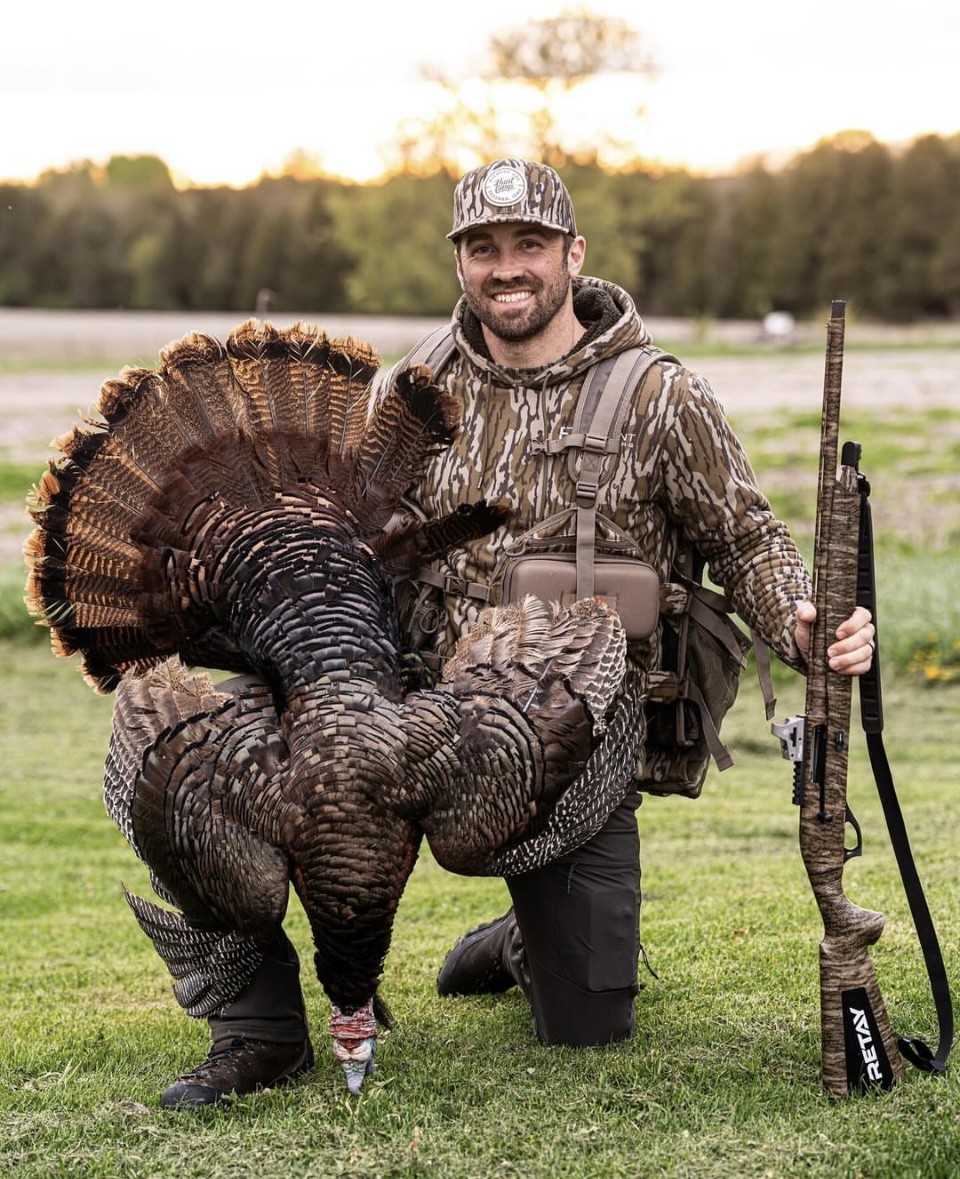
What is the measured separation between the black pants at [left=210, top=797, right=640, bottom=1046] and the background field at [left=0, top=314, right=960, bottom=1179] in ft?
0.42

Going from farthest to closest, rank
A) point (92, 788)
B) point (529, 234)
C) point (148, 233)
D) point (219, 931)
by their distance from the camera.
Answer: point (148, 233), point (92, 788), point (529, 234), point (219, 931)

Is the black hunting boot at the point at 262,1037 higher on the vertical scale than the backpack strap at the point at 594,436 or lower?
lower

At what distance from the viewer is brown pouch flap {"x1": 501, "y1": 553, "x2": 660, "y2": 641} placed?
450cm

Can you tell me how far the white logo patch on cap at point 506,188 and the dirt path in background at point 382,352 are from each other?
1058 centimetres

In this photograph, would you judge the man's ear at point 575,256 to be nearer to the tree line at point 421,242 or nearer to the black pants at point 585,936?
the black pants at point 585,936

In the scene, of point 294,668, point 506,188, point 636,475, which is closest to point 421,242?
point 506,188

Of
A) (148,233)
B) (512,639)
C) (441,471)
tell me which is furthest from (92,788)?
(148,233)

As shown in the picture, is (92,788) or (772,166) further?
(772,166)

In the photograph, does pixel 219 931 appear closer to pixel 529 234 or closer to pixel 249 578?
pixel 249 578

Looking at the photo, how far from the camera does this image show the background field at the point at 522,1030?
3740 mm

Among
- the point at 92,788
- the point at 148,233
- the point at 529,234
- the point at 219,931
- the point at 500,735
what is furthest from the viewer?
the point at 148,233

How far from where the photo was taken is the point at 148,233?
45.8 m

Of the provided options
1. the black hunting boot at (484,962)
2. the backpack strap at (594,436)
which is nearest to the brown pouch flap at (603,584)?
the backpack strap at (594,436)

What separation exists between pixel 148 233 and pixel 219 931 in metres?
44.1
